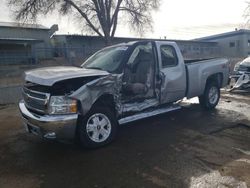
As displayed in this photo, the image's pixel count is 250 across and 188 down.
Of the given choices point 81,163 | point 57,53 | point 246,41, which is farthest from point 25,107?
point 246,41

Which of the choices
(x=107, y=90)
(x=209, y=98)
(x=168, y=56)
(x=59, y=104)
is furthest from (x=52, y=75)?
(x=209, y=98)

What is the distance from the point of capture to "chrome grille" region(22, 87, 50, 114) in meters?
4.79

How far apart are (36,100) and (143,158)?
82.1 inches

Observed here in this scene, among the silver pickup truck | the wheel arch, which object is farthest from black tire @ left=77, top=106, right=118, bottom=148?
the wheel arch

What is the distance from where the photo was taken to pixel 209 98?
8.20 m

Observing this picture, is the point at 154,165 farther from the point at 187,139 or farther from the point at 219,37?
the point at 219,37

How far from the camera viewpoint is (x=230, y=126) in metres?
6.51

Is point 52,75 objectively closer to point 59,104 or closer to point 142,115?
point 59,104

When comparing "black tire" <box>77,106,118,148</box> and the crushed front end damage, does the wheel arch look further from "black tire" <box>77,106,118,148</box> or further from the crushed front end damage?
"black tire" <box>77,106,118,148</box>

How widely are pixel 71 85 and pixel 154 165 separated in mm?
1894

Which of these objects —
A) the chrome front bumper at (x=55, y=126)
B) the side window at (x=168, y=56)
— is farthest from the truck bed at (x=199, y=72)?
the chrome front bumper at (x=55, y=126)

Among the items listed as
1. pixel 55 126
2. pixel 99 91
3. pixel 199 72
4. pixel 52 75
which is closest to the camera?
pixel 55 126

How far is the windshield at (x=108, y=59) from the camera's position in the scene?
5.86m

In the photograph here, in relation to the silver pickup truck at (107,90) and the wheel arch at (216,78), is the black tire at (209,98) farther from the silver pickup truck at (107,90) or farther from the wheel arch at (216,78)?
the silver pickup truck at (107,90)
